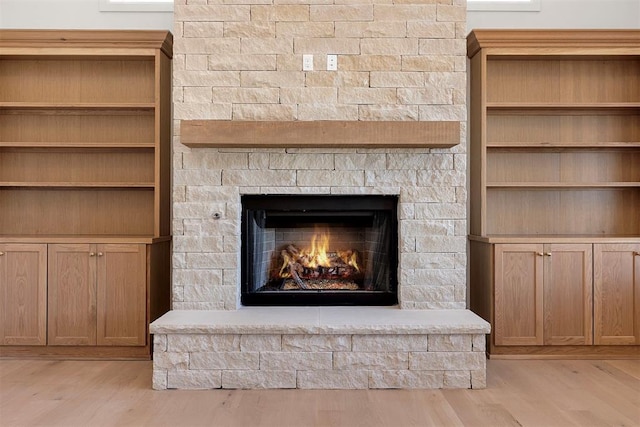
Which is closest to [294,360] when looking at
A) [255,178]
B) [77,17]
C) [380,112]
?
[255,178]

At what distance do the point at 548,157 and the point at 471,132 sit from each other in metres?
0.62

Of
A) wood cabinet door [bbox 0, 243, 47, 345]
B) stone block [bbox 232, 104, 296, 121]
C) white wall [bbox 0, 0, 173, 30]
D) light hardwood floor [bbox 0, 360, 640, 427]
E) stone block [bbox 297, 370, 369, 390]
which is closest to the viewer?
light hardwood floor [bbox 0, 360, 640, 427]

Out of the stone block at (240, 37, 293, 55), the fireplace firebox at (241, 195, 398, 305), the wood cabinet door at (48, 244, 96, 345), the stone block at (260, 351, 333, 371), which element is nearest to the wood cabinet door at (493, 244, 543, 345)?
the fireplace firebox at (241, 195, 398, 305)

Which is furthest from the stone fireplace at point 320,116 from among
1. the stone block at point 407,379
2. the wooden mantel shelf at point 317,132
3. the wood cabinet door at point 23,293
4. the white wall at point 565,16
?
the wood cabinet door at point 23,293

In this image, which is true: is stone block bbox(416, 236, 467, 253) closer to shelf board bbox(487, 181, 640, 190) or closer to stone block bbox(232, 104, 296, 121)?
shelf board bbox(487, 181, 640, 190)

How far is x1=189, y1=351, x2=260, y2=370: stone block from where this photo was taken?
2434mm

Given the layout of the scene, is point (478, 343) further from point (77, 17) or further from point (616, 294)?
point (77, 17)

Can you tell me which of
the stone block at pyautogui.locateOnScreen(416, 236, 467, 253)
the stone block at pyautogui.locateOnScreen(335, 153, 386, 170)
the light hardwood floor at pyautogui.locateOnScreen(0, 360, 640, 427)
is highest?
the stone block at pyautogui.locateOnScreen(335, 153, 386, 170)

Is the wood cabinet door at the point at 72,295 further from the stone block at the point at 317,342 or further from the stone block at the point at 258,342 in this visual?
the stone block at the point at 317,342

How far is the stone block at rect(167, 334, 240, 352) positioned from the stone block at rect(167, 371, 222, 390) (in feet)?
0.41

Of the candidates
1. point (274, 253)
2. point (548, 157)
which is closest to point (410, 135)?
point (274, 253)

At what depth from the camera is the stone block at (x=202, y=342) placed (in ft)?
8.00

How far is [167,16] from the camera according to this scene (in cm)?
334

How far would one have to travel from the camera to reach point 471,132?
329 centimetres
